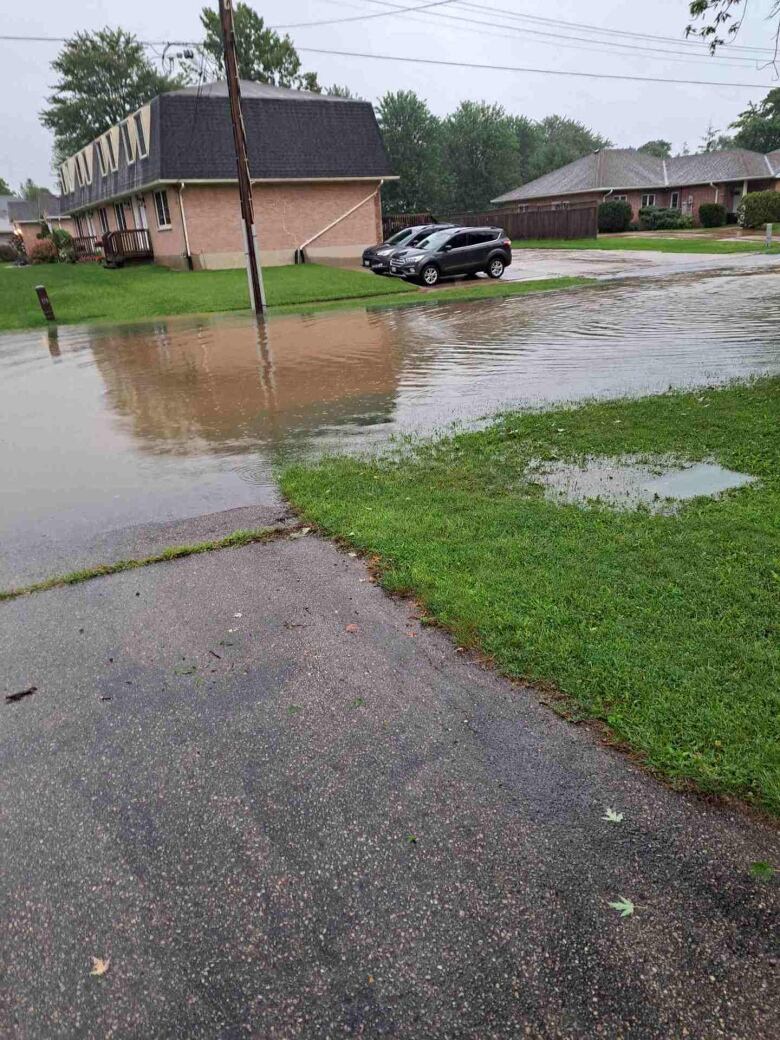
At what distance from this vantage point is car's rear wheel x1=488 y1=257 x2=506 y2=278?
26672 millimetres

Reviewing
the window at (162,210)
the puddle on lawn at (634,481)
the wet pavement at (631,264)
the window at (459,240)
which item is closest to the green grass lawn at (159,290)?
the window at (459,240)

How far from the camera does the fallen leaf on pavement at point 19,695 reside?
3.54m

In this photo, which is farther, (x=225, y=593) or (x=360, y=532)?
(x=360, y=532)

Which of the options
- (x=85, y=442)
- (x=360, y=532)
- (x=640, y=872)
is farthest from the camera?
(x=85, y=442)

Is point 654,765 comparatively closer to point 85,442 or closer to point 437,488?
point 437,488

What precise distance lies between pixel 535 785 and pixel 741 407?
19.9ft

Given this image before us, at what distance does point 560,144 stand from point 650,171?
33599 millimetres

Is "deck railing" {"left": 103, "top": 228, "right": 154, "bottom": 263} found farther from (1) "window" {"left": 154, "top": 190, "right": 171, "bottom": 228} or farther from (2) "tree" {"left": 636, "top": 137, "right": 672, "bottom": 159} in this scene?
(2) "tree" {"left": 636, "top": 137, "right": 672, "bottom": 159}

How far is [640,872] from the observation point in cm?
240

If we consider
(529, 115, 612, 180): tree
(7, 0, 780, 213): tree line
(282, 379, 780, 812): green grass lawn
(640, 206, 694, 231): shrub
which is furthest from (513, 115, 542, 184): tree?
(282, 379, 780, 812): green grass lawn

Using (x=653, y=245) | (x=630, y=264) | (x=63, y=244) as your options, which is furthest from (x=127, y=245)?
(x=653, y=245)

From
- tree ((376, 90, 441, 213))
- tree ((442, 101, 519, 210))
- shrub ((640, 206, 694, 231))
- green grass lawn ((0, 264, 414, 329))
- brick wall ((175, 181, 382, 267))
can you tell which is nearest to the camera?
green grass lawn ((0, 264, 414, 329))

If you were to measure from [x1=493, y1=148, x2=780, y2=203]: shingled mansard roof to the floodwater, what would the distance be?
1584 inches

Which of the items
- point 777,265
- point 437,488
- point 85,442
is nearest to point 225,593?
point 437,488
